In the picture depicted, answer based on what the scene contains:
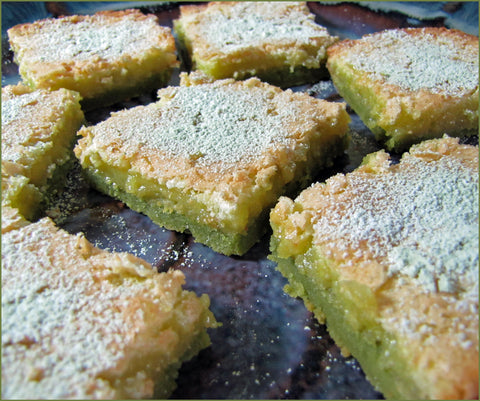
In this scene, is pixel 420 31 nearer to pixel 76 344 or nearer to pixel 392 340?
pixel 392 340

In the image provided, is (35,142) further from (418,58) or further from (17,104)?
(418,58)

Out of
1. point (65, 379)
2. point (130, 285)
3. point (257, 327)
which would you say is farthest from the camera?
point (257, 327)

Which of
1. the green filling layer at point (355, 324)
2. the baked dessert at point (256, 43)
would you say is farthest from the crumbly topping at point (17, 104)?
the green filling layer at point (355, 324)

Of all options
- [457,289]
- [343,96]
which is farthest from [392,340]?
[343,96]

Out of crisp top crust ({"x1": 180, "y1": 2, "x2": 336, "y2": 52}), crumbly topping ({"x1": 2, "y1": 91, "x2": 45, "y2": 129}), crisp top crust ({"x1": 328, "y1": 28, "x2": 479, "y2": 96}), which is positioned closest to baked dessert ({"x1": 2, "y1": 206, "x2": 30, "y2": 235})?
crumbly topping ({"x1": 2, "y1": 91, "x2": 45, "y2": 129})

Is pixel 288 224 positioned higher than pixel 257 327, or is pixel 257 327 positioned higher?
pixel 288 224

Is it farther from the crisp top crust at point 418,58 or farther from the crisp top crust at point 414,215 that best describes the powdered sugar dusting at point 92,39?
the crisp top crust at point 414,215

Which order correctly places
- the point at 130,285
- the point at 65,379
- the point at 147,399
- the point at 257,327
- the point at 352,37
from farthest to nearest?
the point at 352,37 → the point at 257,327 → the point at 130,285 → the point at 147,399 → the point at 65,379

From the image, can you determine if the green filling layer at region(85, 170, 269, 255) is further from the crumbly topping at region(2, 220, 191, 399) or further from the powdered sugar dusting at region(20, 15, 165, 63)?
the powdered sugar dusting at region(20, 15, 165, 63)

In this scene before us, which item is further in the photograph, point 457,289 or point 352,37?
point 352,37
